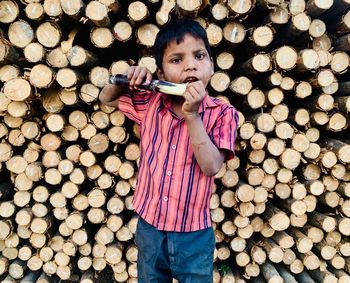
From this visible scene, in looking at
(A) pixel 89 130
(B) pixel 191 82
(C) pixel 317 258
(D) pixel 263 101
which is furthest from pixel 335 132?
(A) pixel 89 130

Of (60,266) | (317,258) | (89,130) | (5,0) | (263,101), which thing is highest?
(5,0)

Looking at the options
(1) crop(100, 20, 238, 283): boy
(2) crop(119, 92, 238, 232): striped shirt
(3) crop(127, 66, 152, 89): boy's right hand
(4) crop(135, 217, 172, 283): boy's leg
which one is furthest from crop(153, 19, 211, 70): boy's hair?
(4) crop(135, 217, 172, 283): boy's leg

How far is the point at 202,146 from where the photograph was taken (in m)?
1.39

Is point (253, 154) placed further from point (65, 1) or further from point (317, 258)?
point (65, 1)

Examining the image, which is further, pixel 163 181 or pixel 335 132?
pixel 335 132

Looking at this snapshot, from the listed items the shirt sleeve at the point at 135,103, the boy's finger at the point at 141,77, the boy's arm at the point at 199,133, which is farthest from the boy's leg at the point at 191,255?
the boy's finger at the point at 141,77

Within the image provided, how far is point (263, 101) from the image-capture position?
6.66 ft

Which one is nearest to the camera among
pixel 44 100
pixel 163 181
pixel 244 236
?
pixel 163 181

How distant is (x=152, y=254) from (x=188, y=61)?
0.93 m

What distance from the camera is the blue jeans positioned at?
1.63 metres

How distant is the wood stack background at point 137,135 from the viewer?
6.17 feet

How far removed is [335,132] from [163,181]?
1.39m

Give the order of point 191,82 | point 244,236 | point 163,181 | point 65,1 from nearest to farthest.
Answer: point 191,82
point 163,181
point 65,1
point 244,236

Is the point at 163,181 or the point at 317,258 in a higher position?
the point at 163,181
